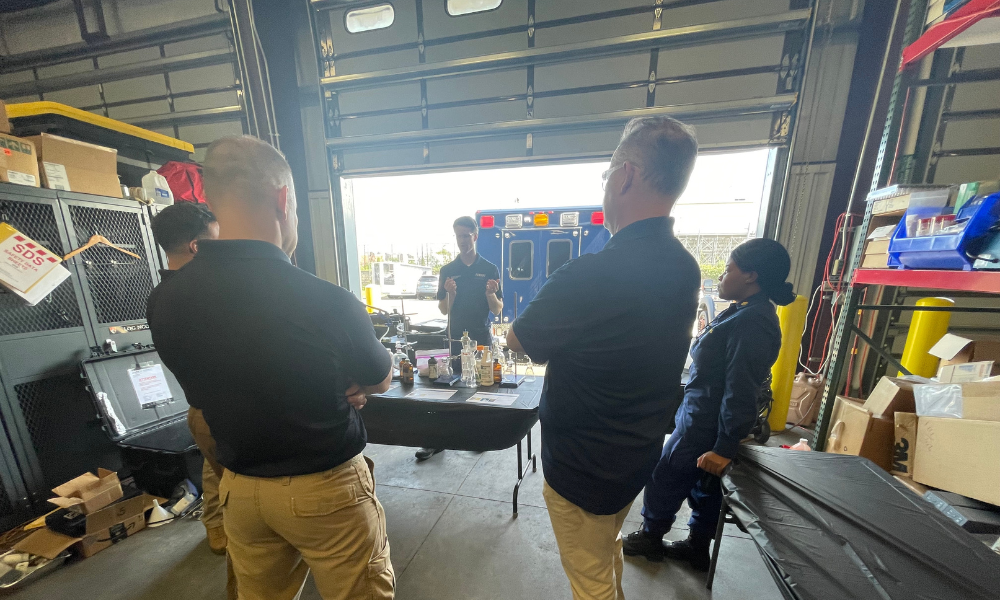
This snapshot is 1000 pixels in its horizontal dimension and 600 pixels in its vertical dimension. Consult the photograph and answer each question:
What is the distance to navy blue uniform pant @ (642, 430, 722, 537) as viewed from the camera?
1.62 metres

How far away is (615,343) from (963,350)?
341 cm

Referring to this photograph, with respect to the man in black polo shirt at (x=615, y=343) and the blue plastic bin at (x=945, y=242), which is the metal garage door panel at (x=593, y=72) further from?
the man in black polo shirt at (x=615, y=343)

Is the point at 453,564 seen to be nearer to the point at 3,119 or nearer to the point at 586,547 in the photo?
the point at 586,547

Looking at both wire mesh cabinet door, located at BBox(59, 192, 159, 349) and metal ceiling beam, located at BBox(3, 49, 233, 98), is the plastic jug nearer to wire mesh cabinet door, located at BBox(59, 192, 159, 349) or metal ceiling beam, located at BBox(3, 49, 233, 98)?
wire mesh cabinet door, located at BBox(59, 192, 159, 349)

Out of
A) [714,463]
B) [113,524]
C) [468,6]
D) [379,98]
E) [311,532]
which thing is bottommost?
[113,524]

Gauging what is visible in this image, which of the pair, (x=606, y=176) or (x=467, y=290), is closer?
(x=606, y=176)

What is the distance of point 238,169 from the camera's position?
0.86 m

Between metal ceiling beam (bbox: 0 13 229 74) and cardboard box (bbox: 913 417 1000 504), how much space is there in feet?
23.2

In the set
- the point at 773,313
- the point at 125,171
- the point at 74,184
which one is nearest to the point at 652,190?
the point at 773,313

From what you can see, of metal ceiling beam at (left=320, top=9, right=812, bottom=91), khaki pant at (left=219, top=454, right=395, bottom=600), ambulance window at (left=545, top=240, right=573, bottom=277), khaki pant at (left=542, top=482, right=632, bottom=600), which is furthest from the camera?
ambulance window at (left=545, top=240, right=573, bottom=277)

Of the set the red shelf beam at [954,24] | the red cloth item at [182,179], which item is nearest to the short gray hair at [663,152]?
the red shelf beam at [954,24]

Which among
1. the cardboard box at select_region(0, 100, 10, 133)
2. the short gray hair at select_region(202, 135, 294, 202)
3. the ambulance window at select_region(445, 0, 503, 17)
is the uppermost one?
the ambulance window at select_region(445, 0, 503, 17)

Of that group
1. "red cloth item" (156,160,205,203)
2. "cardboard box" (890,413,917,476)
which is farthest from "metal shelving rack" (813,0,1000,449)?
"red cloth item" (156,160,205,203)

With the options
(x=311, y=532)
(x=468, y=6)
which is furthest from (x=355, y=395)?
(x=468, y=6)
